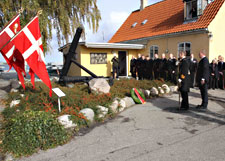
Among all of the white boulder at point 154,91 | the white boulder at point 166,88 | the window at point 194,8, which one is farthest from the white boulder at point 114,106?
the window at point 194,8

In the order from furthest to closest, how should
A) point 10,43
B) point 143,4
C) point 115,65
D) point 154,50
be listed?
point 143,4 < point 154,50 < point 115,65 < point 10,43

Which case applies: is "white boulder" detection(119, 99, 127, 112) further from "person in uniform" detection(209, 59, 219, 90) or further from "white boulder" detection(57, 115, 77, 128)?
"person in uniform" detection(209, 59, 219, 90)

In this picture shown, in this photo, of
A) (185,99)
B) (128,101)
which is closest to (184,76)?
(185,99)

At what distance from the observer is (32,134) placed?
3.89 meters

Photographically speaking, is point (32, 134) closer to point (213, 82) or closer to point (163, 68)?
point (163, 68)

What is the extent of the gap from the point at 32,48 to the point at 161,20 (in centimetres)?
1401

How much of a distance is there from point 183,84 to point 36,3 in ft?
30.8

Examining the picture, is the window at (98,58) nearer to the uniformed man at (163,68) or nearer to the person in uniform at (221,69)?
the uniformed man at (163,68)

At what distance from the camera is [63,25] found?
1255 centimetres

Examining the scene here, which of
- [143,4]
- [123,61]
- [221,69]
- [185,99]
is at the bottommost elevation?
[185,99]

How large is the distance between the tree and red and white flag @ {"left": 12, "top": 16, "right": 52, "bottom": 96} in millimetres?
7133

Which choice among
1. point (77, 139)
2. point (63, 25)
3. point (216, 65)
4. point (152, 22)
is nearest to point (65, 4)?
point (63, 25)

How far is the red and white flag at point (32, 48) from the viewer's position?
4.54 metres

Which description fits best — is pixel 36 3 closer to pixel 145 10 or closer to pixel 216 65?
pixel 216 65
